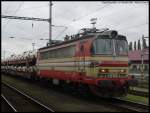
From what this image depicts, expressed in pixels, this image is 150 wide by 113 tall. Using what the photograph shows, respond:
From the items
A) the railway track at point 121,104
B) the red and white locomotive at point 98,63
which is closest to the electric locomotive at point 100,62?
the red and white locomotive at point 98,63

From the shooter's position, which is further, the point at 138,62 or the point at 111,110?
the point at 138,62

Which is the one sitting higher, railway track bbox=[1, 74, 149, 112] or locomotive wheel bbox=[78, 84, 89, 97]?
locomotive wheel bbox=[78, 84, 89, 97]

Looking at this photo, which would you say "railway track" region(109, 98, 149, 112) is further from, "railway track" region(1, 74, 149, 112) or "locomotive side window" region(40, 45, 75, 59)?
"locomotive side window" region(40, 45, 75, 59)

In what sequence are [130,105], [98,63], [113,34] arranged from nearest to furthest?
1. [130,105]
2. [98,63]
3. [113,34]

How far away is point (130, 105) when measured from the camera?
54.2 feet

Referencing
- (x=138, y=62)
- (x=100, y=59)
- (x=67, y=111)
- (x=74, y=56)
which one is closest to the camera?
(x=67, y=111)

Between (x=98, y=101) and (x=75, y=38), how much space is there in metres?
3.71

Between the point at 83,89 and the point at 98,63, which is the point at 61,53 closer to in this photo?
the point at 83,89

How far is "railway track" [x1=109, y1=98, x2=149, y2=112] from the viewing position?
593 inches

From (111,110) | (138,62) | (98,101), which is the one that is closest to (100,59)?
(98,101)

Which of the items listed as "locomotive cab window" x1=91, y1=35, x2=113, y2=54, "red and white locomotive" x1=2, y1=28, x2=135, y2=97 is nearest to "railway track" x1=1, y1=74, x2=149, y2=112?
"red and white locomotive" x1=2, y1=28, x2=135, y2=97

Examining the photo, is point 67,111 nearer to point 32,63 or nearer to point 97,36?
point 97,36

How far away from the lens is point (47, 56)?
25734 mm

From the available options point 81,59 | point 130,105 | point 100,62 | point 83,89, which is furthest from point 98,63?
point 130,105
